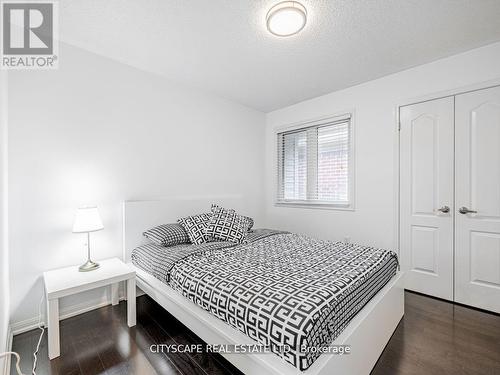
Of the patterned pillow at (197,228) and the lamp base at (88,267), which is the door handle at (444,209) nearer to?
the patterned pillow at (197,228)

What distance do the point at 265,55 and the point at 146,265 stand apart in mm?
2343

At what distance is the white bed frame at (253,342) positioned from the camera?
118cm

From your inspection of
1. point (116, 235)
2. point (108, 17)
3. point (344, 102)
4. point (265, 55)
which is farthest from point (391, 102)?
point (116, 235)

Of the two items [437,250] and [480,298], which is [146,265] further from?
[480,298]

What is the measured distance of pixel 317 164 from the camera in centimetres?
361

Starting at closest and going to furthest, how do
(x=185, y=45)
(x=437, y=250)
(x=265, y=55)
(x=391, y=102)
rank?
(x=185, y=45)
(x=265, y=55)
(x=437, y=250)
(x=391, y=102)

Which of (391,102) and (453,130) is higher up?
(391,102)

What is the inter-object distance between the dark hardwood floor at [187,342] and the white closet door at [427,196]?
15.9 inches

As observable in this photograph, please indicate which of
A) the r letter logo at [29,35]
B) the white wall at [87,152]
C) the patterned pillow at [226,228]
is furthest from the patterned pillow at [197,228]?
the r letter logo at [29,35]

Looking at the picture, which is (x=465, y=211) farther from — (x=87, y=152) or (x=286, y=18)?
(x=87, y=152)

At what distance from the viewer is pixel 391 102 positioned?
2822 millimetres

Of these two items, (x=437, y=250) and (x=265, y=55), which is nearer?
(x=265, y=55)

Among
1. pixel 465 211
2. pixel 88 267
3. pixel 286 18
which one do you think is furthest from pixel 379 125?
pixel 88 267

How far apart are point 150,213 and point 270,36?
7.07ft
